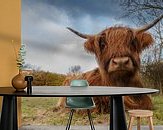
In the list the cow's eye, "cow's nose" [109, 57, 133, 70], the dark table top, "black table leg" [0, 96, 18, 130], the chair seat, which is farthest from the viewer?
the cow's eye

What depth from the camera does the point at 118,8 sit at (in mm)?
5301

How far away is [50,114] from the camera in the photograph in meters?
5.22

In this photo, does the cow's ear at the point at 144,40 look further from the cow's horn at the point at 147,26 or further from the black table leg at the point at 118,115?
the black table leg at the point at 118,115

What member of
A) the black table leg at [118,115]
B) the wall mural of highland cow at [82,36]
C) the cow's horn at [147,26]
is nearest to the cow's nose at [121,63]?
the wall mural of highland cow at [82,36]

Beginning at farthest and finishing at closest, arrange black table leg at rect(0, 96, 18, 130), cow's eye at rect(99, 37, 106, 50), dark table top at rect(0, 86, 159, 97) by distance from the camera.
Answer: cow's eye at rect(99, 37, 106, 50) < black table leg at rect(0, 96, 18, 130) < dark table top at rect(0, 86, 159, 97)

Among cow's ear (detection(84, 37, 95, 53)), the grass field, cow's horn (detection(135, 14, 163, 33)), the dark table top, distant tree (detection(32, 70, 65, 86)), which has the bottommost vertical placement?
the grass field

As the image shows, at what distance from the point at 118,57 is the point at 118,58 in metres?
0.02

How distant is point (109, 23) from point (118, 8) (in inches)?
11.7

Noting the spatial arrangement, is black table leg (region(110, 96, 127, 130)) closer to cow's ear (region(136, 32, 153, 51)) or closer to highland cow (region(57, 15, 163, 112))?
highland cow (region(57, 15, 163, 112))

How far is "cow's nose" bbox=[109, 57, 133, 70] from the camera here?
16.9 feet

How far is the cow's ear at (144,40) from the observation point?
5.21 metres

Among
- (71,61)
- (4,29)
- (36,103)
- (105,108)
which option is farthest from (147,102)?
(4,29)

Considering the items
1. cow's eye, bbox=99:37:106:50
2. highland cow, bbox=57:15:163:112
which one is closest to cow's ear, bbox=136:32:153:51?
highland cow, bbox=57:15:163:112

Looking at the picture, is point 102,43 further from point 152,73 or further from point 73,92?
point 73,92
